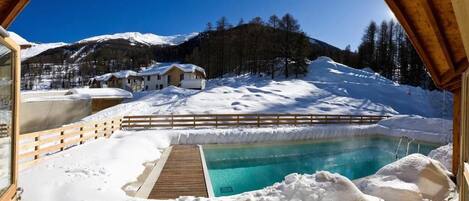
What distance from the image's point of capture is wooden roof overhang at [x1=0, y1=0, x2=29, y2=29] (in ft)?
16.1

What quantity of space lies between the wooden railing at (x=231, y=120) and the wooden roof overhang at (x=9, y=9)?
45.9 ft

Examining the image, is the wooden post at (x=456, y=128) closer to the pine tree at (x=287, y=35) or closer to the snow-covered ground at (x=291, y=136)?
the snow-covered ground at (x=291, y=136)

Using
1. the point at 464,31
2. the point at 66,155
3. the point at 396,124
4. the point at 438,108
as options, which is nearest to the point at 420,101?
the point at 438,108

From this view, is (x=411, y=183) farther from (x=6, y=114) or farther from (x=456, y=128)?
(x=6, y=114)

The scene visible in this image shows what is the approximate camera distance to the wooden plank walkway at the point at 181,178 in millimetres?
7922

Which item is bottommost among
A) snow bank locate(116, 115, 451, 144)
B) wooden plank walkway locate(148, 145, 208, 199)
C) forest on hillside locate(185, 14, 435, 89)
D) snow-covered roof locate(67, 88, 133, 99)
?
wooden plank walkway locate(148, 145, 208, 199)

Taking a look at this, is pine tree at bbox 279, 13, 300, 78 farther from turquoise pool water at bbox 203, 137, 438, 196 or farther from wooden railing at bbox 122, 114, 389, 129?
turquoise pool water at bbox 203, 137, 438, 196

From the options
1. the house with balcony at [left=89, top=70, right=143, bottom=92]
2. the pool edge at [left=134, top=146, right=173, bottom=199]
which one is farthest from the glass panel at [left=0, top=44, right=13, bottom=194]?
the house with balcony at [left=89, top=70, right=143, bottom=92]

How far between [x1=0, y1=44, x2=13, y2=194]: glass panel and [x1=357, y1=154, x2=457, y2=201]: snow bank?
5.47 metres

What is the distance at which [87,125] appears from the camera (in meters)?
13.4

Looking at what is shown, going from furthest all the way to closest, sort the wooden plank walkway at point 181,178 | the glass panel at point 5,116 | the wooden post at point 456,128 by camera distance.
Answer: the wooden post at point 456,128
the wooden plank walkway at point 181,178
the glass panel at point 5,116

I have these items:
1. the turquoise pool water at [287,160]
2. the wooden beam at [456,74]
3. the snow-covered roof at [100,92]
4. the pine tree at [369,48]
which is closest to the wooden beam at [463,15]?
the wooden beam at [456,74]

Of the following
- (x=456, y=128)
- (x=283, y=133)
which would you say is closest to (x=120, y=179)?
(x=456, y=128)

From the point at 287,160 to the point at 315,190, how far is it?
10.0 meters
